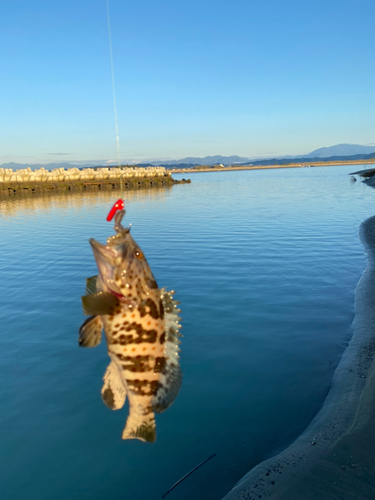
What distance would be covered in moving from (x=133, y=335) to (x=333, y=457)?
17.3 ft

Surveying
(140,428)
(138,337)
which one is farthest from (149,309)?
(140,428)

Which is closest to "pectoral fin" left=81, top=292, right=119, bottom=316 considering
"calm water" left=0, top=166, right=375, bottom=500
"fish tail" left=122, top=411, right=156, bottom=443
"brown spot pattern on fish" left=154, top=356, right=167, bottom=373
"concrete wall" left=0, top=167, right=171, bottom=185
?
"brown spot pattern on fish" left=154, top=356, right=167, bottom=373

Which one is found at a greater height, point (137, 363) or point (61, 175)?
point (61, 175)

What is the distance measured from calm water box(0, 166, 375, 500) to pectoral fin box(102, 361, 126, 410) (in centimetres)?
401

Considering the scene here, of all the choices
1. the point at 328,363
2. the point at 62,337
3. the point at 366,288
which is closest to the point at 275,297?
the point at 366,288

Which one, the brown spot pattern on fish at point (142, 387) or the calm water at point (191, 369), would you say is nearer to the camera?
the brown spot pattern on fish at point (142, 387)

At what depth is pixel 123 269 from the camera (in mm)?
3707

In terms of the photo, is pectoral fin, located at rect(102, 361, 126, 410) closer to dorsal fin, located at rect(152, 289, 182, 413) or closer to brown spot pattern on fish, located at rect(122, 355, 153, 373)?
brown spot pattern on fish, located at rect(122, 355, 153, 373)

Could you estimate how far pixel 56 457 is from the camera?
7.81 m

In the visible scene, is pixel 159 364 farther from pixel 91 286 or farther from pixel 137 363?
pixel 91 286

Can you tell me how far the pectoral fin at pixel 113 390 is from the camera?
3.89 m

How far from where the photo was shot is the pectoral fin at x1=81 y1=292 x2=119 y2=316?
3.30m

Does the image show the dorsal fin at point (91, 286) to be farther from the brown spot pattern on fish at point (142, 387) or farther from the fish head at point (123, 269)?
the brown spot pattern on fish at point (142, 387)

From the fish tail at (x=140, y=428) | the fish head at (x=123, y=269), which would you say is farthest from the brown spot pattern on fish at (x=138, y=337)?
the fish tail at (x=140, y=428)
